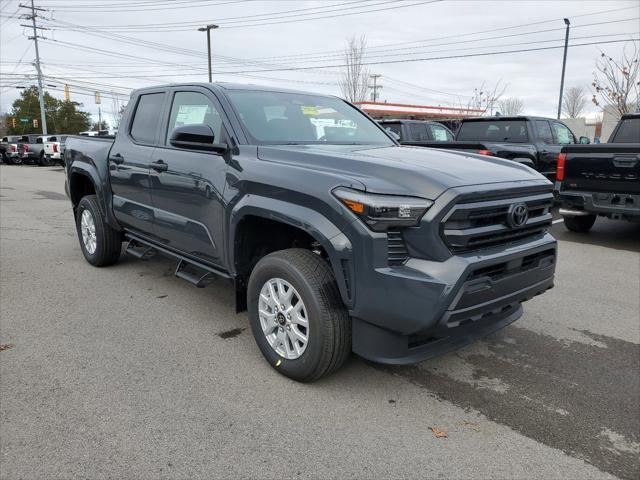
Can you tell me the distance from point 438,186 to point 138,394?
216cm

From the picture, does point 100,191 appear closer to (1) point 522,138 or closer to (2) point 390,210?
(2) point 390,210

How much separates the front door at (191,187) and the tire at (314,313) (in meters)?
0.70

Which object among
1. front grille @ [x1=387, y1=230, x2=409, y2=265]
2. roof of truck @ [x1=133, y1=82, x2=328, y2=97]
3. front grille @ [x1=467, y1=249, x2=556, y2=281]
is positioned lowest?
front grille @ [x1=467, y1=249, x2=556, y2=281]

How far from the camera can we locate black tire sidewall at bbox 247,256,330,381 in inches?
118

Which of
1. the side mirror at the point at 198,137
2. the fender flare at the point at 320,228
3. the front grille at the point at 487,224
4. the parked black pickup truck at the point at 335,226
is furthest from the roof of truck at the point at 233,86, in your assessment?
the front grille at the point at 487,224

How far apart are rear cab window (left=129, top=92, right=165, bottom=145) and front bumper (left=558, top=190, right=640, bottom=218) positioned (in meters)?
5.82

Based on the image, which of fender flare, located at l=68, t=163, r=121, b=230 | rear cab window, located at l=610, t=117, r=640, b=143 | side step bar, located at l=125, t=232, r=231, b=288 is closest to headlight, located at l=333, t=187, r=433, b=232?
side step bar, located at l=125, t=232, r=231, b=288

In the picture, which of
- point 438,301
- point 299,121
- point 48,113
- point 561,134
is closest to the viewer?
point 438,301

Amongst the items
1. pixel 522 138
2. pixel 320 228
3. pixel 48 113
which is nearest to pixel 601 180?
pixel 522 138

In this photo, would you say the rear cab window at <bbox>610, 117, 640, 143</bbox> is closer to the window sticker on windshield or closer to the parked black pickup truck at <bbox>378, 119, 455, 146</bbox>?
the parked black pickup truck at <bbox>378, 119, 455, 146</bbox>

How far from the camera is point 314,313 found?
2.98m

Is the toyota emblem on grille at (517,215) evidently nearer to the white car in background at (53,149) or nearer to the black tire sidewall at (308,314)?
the black tire sidewall at (308,314)

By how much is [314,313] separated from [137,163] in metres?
2.65

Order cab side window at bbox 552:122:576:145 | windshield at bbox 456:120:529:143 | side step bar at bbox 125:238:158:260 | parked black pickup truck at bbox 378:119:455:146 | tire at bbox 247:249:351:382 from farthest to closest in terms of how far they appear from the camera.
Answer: parked black pickup truck at bbox 378:119:455:146 < cab side window at bbox 552:122:576:145 < windshield at bbox 456:120:529:143 < side step bar at bbox 125:238:158:260 < tire at bbox 247:249:351:382
